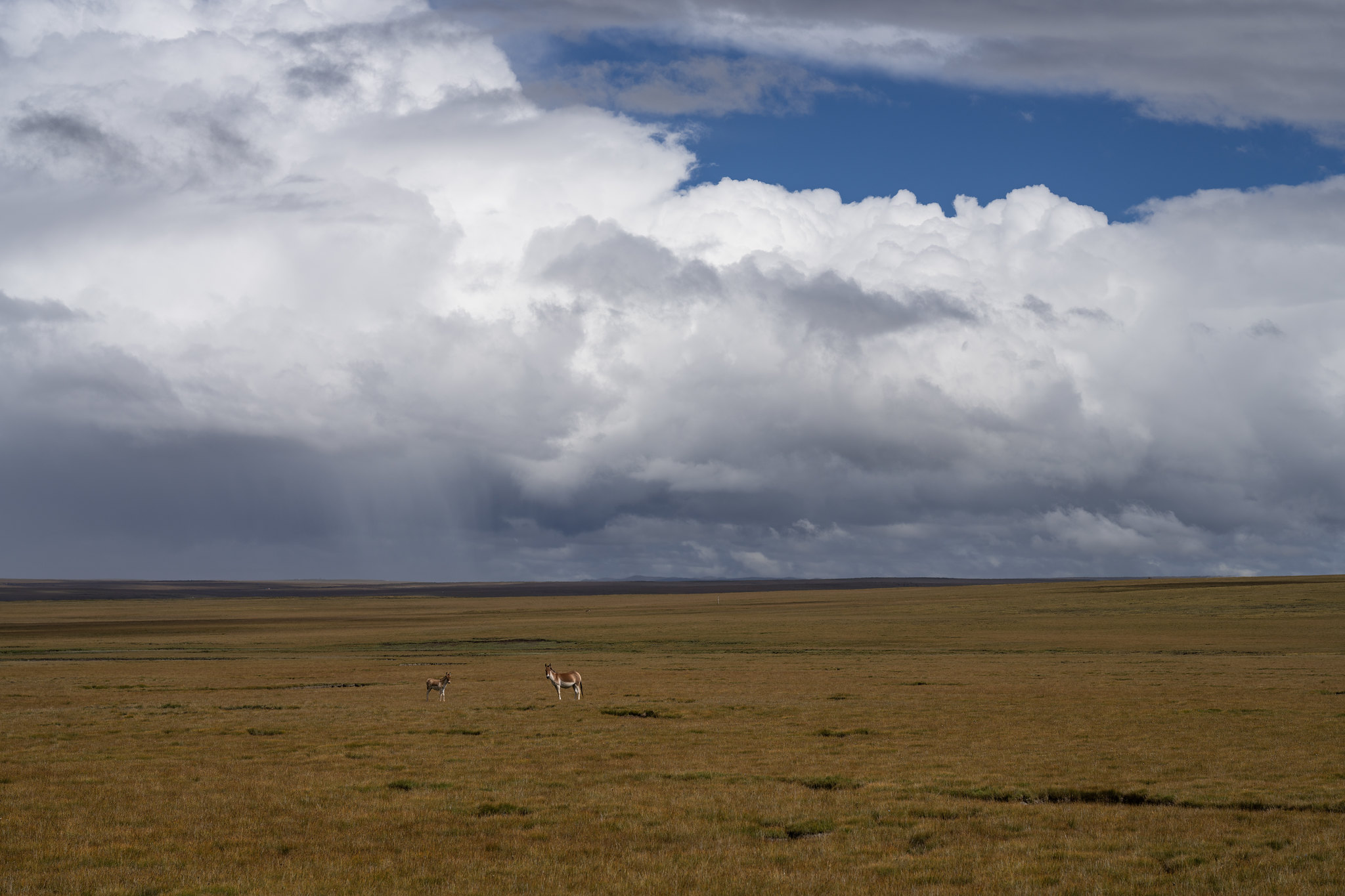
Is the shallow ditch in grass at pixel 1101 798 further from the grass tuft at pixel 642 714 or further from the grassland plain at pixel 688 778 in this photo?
the grass tuft at pixel 642 714

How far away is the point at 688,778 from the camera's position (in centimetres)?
2083

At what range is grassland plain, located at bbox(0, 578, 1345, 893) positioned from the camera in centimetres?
1365

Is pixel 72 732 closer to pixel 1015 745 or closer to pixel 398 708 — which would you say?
pixel 398 708

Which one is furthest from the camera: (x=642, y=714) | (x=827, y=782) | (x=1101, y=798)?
(x=642, y=714)

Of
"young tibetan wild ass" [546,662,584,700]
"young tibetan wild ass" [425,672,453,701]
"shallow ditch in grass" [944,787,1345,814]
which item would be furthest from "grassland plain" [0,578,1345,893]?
"young tibetan wild ass" [546,662,584,700]

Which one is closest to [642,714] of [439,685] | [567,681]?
[567,681]

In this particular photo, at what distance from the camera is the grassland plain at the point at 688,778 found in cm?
1365

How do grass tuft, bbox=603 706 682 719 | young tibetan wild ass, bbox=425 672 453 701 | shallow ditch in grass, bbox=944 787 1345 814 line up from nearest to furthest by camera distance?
shallow ditch in grass, bbox=944 787 1345 814 → grass tuft, bbox=603 706 682 719 → young tibetan wild ass, bbox=425 672 453 701

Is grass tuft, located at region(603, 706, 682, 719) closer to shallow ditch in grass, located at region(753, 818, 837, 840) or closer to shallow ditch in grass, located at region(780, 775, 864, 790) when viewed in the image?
shallow ditch in grass, located at region(780, 775, 864, 790)

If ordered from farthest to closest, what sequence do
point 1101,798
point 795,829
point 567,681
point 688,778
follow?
point 567,681 → point 688,778 → point 1101,798 → point 795,829

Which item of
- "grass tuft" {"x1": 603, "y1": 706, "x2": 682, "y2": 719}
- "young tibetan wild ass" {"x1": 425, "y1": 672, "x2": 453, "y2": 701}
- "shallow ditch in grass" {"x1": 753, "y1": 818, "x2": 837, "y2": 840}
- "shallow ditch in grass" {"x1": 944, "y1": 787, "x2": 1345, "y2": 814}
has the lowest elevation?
"grass tuft" {"x1": 603, "y1": 706, "x2": 682, "y2": 719}

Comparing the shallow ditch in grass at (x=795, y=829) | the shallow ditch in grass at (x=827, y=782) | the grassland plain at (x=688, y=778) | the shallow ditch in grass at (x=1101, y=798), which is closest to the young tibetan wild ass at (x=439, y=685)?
the grassland plain at (x=688, y=778)

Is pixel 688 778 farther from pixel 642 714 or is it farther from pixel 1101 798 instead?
pixel 642 714

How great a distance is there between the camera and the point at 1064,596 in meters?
138
